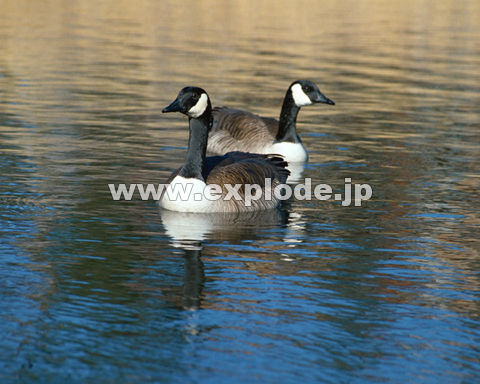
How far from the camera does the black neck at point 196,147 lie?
12617 millimetres

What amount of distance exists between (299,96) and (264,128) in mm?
1008

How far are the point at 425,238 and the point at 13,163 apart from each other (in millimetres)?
7605

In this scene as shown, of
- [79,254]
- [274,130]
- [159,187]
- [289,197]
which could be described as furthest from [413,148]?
[79,254]

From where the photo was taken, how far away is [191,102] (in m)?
12.7

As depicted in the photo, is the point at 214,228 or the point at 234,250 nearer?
the point at 234,250

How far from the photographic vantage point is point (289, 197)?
14.5 metres

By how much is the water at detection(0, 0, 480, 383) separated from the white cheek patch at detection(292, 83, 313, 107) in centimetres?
104

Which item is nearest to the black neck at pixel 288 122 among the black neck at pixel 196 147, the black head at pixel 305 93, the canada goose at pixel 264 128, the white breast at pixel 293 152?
the canada goose at pixel 264 128

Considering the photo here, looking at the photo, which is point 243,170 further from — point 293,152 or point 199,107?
point 293,152

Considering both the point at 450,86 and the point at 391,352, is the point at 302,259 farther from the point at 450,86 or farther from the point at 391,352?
the point at 450,86

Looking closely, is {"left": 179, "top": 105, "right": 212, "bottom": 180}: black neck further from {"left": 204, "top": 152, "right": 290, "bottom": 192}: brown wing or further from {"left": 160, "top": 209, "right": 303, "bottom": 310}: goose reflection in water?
{"left": 160, "top": 209, "right": 303, "bottom": 310}: goose reflection in water

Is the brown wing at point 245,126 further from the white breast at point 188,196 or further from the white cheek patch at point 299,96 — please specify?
the white breast at point 188,196

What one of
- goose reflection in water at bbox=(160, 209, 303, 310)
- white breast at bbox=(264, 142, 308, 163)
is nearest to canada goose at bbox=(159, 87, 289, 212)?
goose reflection in water at bbox=(160, 209, 303, 310)

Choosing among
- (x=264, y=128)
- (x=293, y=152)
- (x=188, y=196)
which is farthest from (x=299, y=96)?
(x=188, y=196)
